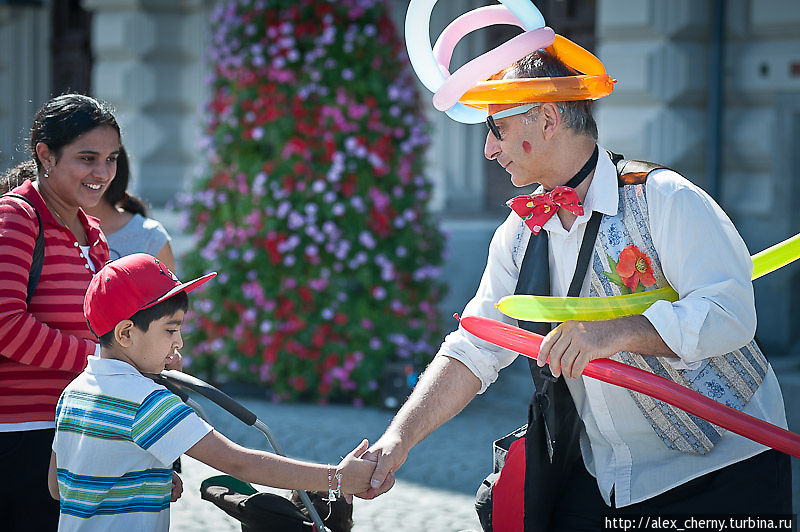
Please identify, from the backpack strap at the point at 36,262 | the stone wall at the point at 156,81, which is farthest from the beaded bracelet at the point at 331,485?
the stone wall at the point at 156,81

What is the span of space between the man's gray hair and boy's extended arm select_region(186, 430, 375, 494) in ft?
3.63

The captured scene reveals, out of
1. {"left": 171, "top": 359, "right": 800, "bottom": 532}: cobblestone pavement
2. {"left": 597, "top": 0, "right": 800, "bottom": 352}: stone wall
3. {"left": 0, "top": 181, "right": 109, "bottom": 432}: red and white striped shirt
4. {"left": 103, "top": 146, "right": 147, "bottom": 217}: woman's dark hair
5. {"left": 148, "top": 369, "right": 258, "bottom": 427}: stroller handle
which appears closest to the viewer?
{"left": 148, "top": 369, "right": 258, "bottom": 427}: stroller handle

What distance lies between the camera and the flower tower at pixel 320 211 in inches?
273

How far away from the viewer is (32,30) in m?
12.9

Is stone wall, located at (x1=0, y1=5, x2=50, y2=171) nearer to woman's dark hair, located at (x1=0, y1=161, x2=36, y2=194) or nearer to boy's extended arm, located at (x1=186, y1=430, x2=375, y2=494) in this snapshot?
woman's dark hair, located at (x1=0, y1=161, x2=36, y2=194)

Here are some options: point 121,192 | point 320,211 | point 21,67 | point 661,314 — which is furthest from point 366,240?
point 21,67

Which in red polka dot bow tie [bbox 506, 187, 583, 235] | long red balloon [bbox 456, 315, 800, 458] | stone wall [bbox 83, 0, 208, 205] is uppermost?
stone wall [bbox 83, 0, 208, 205]

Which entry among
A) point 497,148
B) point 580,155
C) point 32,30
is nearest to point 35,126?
Answer: point 497,148

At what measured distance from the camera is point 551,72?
2.80 metres

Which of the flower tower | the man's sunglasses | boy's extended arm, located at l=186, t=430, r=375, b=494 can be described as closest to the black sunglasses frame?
the man's sunglasses

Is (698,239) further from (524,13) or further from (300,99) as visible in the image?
(300,99)

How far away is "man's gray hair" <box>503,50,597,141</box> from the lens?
2799 mm

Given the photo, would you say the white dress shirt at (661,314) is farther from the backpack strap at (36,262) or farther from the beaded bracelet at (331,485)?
the backpack strap at (36,262)

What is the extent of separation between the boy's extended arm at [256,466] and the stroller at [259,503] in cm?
15
